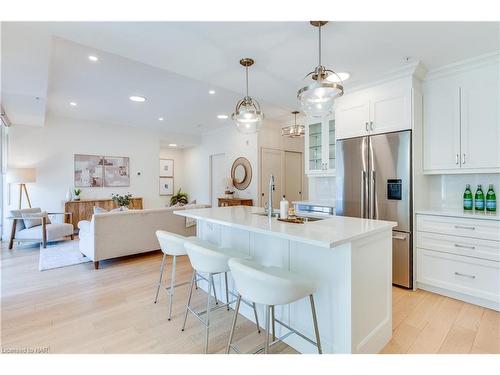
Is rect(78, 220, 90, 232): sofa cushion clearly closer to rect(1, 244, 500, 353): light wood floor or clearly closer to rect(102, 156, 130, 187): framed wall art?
rect(1, 244, 500, 353): light wood floor

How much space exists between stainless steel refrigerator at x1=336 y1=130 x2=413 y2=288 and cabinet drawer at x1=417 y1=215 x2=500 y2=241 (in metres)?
0.16

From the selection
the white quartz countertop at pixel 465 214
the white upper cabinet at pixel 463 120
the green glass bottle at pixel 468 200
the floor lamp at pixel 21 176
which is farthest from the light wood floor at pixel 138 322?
the floor lamp at pixel 21 176

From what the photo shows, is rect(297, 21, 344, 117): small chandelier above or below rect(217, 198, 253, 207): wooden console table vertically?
above

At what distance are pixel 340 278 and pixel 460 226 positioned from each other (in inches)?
73.9

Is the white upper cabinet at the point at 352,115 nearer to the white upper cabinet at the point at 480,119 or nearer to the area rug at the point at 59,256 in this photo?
the white upper cabinet at the point at 480,119

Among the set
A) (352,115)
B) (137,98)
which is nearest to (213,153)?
(137,98)

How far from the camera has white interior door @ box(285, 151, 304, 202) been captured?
655cm

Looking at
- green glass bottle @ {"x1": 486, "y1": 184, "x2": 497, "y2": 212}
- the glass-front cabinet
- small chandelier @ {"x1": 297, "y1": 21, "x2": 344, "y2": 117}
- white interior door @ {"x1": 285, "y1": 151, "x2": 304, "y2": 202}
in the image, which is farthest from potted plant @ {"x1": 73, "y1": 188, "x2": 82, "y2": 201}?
green glass bottle @ {"x1": 486, "y1": 184, "x2": 497, "y2": 212}

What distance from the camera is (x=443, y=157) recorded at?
9.64 feet

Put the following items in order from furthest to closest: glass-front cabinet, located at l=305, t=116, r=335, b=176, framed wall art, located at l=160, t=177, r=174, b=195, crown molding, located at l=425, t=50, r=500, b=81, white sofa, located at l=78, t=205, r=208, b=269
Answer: framed wall art, located at l=160, t=177, r=174, b=195 → glass-front cabinet, located at l=305, t=116, r=335, b=176 → white sofa, located at l=78, t=205, r=208, b=269 → crown molding, located at l=425, t=50, r=500, b=81

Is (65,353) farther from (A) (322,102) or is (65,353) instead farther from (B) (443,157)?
(B) (443,157)
